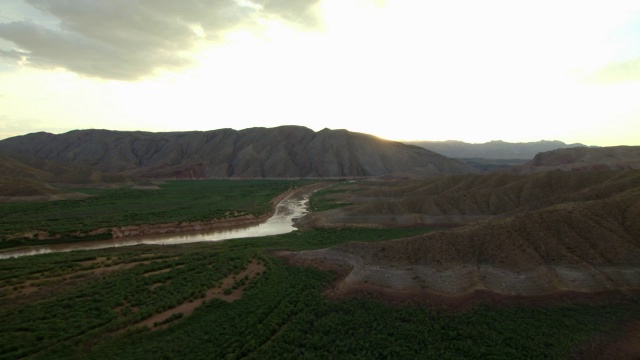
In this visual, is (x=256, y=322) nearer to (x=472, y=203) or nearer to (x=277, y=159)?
(x=472, y=203)

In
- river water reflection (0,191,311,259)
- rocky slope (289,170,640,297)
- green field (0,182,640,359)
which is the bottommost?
river water reflection (0,191,311,259)

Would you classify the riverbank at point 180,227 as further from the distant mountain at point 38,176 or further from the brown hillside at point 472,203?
the distant mountain at point 38,176

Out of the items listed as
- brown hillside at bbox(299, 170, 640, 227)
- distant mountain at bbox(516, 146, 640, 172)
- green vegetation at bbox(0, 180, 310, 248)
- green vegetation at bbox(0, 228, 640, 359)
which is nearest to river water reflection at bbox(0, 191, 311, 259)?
green vegetation at bbox(0, 180, 310, 248)

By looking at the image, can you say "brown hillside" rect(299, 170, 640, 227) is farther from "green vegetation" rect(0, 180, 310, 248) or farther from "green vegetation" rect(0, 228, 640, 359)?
"green vegetation" rect(0, 228, 640, 359)

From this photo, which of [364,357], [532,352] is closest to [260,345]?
[364,357]

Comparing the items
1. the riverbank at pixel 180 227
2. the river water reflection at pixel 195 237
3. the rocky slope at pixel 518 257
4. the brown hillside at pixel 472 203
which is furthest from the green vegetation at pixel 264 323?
the brown hillside at pixel 472 203

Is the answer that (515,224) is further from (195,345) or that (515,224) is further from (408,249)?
(195,345)
